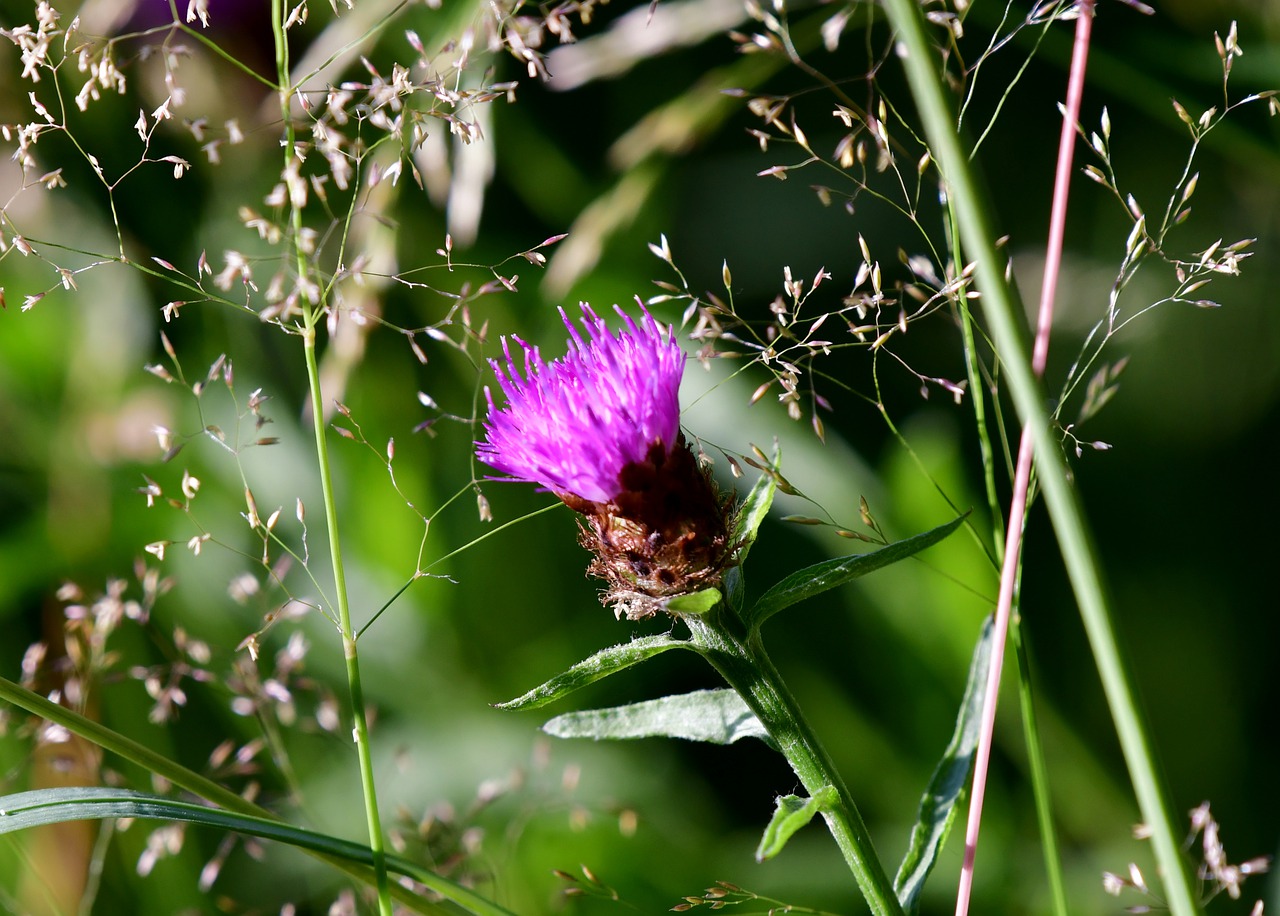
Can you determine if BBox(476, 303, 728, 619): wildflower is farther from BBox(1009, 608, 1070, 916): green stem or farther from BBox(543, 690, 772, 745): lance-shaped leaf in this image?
BBox(1009, 608, 1070, 916): green stem

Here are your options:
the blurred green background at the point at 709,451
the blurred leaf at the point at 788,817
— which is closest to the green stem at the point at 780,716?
the blurred leaf at the point at 788,817

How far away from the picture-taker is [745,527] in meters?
0.77

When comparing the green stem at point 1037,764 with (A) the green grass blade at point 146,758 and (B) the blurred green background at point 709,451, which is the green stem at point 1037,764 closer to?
(A) the green grass blade at point 146,758

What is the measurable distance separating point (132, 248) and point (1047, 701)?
1.36 metres

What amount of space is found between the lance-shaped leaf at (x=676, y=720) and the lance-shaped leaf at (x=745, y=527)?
65 mm

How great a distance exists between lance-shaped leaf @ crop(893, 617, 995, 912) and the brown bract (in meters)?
0.19

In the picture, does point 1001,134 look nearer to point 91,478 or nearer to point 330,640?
point 330,640

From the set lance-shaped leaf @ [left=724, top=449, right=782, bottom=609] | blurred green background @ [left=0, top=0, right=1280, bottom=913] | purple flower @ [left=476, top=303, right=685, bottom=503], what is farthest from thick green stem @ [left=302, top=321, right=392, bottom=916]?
blurred green background @ [left=0, top=0, right=1280, bottom=913]

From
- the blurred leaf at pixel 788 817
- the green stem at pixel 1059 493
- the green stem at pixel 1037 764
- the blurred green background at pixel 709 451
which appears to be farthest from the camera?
the blurred green background at pixel 709 451

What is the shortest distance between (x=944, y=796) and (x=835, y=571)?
6.9 inches

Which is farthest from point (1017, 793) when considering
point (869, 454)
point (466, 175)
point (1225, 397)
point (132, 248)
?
point (132, 248)

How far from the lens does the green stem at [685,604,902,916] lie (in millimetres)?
664

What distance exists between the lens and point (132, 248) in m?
1.62

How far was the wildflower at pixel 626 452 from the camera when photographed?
2.28ft
